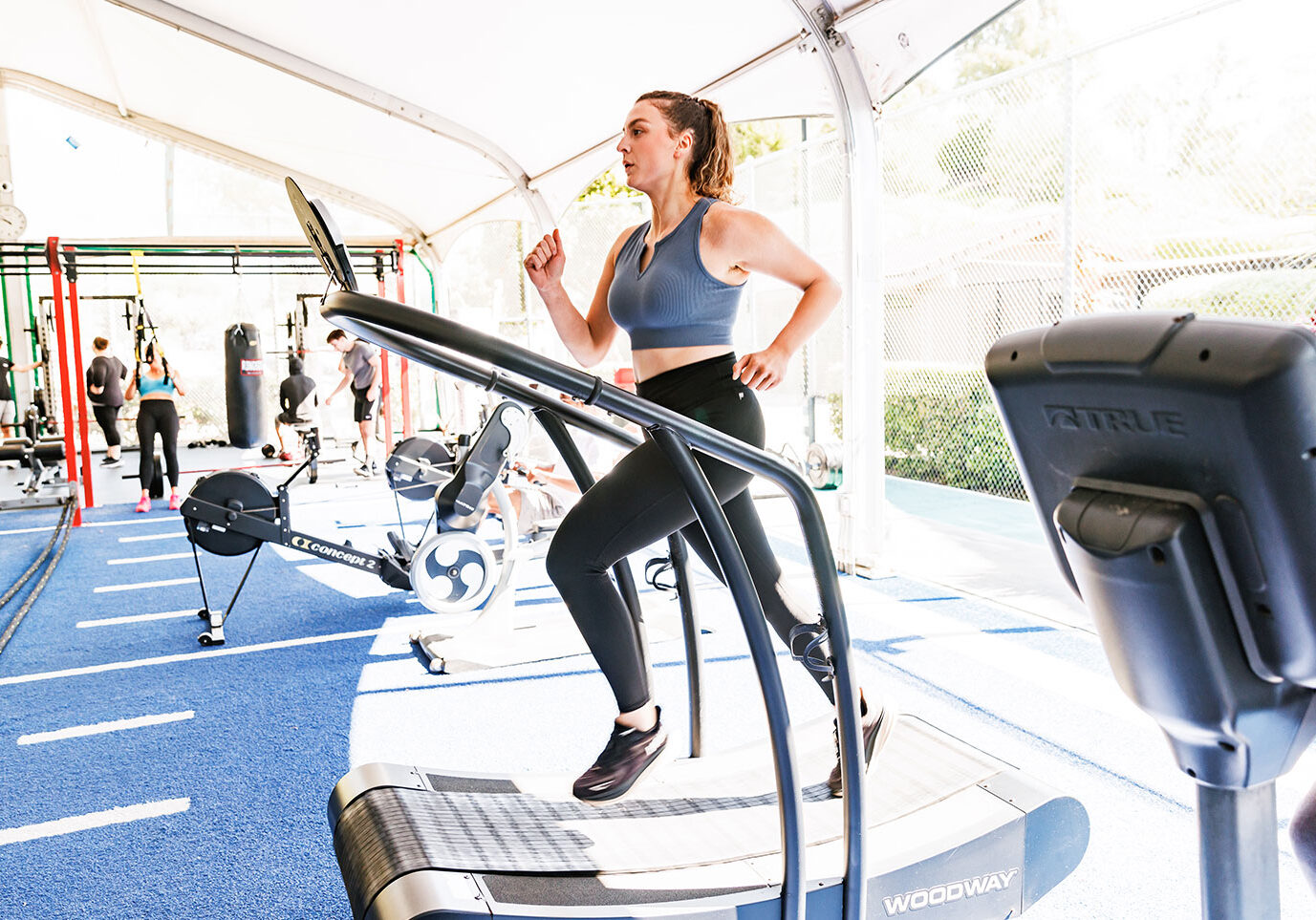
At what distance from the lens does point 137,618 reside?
4414 millimetres

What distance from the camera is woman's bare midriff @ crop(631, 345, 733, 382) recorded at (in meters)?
1.90

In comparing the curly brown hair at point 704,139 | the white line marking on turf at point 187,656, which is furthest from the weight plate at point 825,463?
the curly brown hair at point 704,139

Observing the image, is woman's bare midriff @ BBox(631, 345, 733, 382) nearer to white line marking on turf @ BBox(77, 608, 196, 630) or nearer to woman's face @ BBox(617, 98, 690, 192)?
woman's face @ BBox(617, 98, 690, 192)

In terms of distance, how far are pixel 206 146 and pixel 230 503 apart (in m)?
7.87

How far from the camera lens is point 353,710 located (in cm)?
314

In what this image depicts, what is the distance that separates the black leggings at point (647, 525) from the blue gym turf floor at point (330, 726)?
1.41 ft

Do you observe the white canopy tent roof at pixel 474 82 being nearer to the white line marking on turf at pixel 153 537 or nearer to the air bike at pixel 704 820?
the air bike at pixel 704 820

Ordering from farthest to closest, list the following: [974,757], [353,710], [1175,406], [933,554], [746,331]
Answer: [746,331] < [933,554] < [353,710] < [974,757] < [1175,406]

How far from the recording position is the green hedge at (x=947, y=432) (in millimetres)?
7441

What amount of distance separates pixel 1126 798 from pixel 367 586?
3661 mm

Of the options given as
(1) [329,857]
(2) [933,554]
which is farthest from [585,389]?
(2) [933,554]

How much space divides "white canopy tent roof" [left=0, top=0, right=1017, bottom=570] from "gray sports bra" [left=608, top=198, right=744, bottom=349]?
7.36ft

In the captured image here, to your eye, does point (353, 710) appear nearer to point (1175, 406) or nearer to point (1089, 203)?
point (1175, 406)

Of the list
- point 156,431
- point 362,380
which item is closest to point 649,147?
point 156,431
